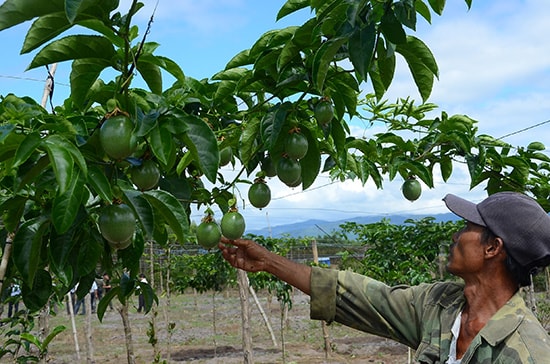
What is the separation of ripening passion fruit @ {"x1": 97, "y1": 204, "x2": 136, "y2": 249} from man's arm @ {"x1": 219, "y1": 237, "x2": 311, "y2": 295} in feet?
2.04

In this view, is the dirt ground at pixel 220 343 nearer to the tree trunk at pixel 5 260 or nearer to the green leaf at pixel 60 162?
the tree trunk at pixel 5 260

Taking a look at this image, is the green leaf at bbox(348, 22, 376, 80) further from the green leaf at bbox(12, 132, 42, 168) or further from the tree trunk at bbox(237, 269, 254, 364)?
the tree trunk at bbox(237, 269, 254, 364)

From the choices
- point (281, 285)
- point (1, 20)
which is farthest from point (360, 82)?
point (281, 285)

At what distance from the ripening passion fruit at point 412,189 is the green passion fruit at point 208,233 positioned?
0.98 meters

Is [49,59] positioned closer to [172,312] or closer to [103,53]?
[103,53]

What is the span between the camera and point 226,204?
1.70m

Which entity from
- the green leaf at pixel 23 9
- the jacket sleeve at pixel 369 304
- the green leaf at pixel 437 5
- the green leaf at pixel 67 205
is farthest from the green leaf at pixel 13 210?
the green leaf at pixel 437 5

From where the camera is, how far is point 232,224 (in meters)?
1.65

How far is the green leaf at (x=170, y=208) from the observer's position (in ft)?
4.13

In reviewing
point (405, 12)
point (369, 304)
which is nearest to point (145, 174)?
point (405, 12)

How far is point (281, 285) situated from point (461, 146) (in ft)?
20.3

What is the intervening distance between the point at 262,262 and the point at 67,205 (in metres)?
0.90

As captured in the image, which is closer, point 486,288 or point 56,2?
point 56,2

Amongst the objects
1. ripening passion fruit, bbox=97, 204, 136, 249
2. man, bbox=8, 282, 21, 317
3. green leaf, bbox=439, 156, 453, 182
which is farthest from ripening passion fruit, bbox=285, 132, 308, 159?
man, bbox=8, 282, 21, 317
